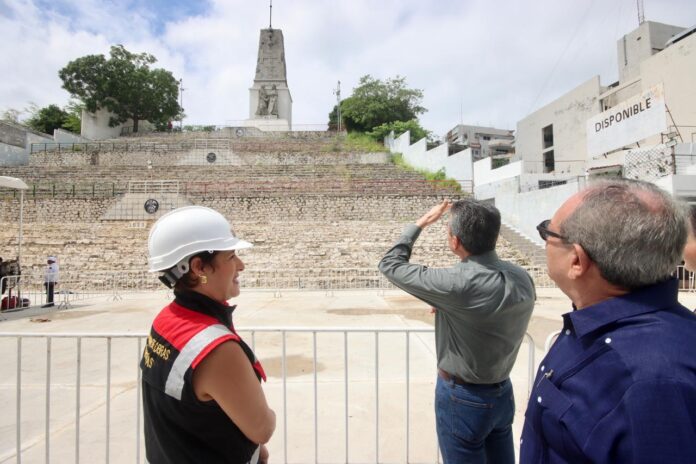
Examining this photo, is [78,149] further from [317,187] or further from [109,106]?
[317,187]

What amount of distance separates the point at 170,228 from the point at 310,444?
2.18 m

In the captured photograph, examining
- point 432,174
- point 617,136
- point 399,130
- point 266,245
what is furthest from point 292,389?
point 399,130

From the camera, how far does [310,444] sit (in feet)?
9.21

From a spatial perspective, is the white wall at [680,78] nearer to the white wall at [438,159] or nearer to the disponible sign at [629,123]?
the disponible sign at [629,123]

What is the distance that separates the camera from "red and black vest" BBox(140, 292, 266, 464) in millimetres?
1135

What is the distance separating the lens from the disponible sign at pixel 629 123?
14094mm

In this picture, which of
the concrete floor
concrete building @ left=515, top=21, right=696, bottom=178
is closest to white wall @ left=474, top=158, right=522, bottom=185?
concrete building @ left=515, top=21, right=696, bottom=178

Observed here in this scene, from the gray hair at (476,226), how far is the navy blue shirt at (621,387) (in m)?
0.75

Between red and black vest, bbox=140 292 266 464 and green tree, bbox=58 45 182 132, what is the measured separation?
46.1 meters

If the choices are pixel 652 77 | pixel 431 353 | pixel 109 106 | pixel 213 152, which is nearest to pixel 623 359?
pixel 431 353

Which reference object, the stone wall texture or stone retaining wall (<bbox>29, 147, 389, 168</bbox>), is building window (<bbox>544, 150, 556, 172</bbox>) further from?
stone retaining wall (<bbox>29, 147, 389, 168</bbox>)

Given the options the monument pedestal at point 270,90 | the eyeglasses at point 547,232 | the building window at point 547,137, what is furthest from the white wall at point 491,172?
the monument pedestal at point 270,90

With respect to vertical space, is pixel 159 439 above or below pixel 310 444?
above

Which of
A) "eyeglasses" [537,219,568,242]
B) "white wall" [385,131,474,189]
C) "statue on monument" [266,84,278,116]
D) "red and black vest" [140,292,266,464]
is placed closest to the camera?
"eyeglasses" [537,219,568,242]
